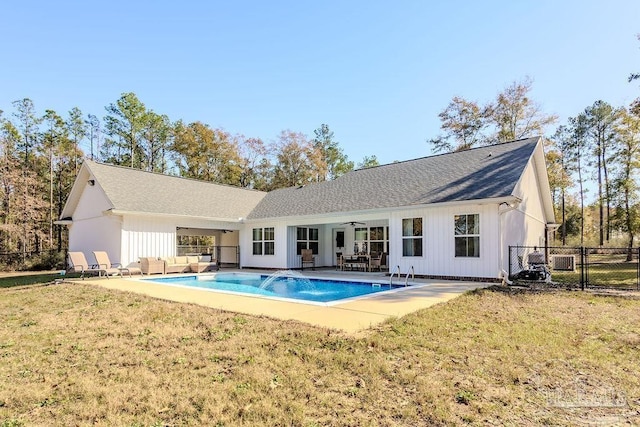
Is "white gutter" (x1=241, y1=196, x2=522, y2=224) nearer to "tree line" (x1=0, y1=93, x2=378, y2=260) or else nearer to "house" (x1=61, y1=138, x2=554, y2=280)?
"house" (x1=61, y1=138, x2=554, y2=280)

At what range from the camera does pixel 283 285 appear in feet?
45.9

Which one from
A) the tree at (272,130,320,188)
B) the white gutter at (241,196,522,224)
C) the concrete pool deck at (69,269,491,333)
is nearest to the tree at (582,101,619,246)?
the tree at (272,130,320,188)

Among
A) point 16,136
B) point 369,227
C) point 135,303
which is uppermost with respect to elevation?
point 16,136

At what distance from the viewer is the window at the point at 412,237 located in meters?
14.0

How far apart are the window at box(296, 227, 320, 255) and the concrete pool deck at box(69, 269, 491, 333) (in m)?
8.28

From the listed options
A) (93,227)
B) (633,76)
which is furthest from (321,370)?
(633,76)

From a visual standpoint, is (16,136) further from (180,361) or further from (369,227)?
(180,361)

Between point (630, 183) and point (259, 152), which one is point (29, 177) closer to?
point (259, 152)

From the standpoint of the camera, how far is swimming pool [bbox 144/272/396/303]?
429 inches

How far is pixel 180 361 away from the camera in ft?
15.2

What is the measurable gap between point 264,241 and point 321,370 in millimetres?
15601

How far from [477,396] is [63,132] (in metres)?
36.6

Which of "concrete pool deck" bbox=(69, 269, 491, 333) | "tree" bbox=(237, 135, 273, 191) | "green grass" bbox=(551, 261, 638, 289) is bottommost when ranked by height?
"green grass" bbox=(551, 261, 638, 289)

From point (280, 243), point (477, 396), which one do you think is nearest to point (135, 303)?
point (477, 396)
